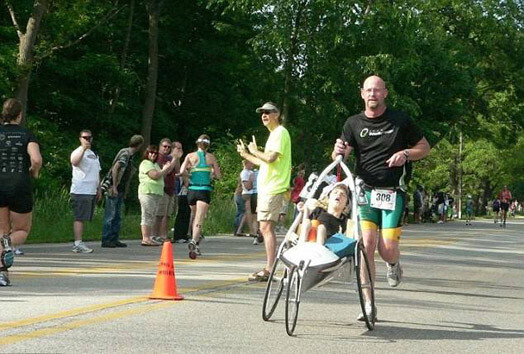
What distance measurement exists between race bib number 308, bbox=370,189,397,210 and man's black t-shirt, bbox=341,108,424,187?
0.07m

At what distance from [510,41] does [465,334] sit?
5471 cm

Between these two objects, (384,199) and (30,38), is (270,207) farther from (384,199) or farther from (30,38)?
(30,38)

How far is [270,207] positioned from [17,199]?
2.67 meters

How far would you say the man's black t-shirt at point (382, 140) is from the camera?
1035 centimetres

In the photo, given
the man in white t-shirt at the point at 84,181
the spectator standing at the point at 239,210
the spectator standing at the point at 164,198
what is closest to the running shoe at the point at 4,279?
the man in white t-shirt at the point at 84,181

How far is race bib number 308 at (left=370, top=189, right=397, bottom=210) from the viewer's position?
1032 cm

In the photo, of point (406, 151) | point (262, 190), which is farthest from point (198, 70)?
point (406, 151)

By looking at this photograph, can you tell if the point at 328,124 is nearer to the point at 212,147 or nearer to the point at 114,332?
the point at 212,147

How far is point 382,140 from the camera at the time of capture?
1036 cm

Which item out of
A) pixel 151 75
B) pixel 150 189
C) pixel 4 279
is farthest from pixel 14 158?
pixel 151 75

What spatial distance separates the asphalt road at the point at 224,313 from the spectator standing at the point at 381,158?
763 mm

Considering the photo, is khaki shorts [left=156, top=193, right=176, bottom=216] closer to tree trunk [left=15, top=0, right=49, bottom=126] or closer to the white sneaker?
the white sneaker

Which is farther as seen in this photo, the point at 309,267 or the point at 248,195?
the point at 248,195

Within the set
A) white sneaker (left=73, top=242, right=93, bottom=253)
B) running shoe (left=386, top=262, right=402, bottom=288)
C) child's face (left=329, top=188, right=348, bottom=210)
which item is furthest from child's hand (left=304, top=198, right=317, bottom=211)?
white sneaker (left=73, top=242, right=93, bottom=253)
